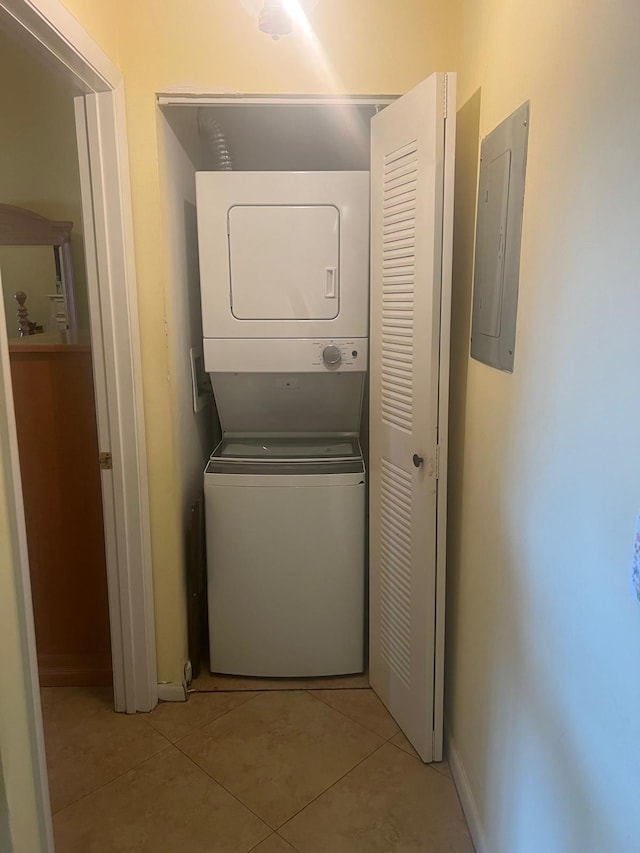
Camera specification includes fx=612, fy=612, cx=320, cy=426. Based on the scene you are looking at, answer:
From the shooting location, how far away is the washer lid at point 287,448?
2.25 m

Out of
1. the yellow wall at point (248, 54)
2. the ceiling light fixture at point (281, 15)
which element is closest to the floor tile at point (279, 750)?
the yellow wall at point (248, 54)

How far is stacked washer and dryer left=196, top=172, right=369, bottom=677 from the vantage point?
2080 millimetres

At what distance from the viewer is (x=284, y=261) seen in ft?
6.92

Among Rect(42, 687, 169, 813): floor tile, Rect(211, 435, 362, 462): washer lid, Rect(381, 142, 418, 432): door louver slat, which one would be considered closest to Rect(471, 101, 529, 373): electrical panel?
Rect(381, 142, 418, 432): door louver slat

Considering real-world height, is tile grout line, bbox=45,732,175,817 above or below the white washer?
below

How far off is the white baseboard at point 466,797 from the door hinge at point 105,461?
1.37 metres

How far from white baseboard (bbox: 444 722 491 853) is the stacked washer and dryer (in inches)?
20.6

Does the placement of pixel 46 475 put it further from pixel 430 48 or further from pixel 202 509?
pixel 430 48

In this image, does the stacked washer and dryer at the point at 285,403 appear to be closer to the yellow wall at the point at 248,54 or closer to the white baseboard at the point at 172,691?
the white baseboard at the point at 172,691

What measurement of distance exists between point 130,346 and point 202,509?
0.67 m

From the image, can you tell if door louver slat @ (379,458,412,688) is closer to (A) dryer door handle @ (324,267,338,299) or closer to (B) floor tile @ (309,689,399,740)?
(B) floor tile @ (309,689,399,740)

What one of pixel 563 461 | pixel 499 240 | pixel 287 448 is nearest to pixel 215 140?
pixel 287 448

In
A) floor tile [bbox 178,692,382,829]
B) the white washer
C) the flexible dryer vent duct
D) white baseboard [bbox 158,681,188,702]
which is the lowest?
floor tile [bbox 178,692,382,829]

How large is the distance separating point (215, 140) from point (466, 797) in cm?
235
